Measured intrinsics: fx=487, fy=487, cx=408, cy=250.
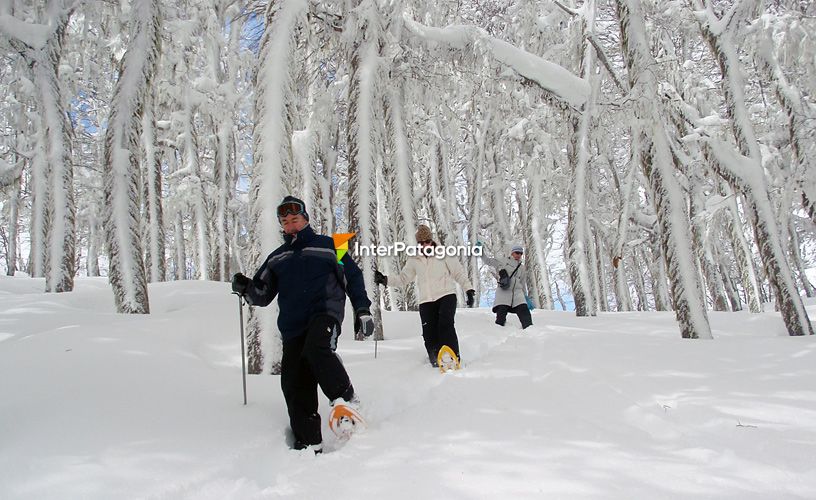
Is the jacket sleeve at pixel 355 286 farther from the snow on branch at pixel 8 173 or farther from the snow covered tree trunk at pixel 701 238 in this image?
the snow on branch at pixel 8 173

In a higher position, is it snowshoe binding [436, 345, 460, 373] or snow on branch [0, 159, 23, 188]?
snow on branch [0, 159, 23, 188]

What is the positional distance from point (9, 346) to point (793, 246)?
2639 centimetres

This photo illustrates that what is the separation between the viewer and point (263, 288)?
3.97 meters

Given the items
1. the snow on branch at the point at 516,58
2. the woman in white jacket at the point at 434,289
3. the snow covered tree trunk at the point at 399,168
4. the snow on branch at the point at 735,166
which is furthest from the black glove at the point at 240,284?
the snow on branch at the point at 735,166

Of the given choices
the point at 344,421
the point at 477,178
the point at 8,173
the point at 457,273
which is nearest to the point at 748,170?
the point at 457,273

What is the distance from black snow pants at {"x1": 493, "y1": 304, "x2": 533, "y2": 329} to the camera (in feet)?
31.6

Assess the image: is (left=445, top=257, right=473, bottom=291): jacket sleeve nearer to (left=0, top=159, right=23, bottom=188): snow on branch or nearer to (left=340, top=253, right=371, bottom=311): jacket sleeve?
(left=340, top=253, right=371, bottom=311): jacket sleeve

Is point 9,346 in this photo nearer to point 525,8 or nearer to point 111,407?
point 111,407

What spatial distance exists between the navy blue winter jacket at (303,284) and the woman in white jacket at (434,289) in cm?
211

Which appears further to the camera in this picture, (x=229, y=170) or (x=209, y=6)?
(x=229, y=170)

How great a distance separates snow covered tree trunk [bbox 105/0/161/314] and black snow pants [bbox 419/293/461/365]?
4694 mm

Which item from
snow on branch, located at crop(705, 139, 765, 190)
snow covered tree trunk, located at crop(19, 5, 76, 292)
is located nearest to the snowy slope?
snow on branch, located at crop(705, 139, 765, 190)

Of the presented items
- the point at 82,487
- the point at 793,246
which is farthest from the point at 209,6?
the point at 793,246

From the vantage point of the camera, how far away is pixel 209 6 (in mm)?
14367
